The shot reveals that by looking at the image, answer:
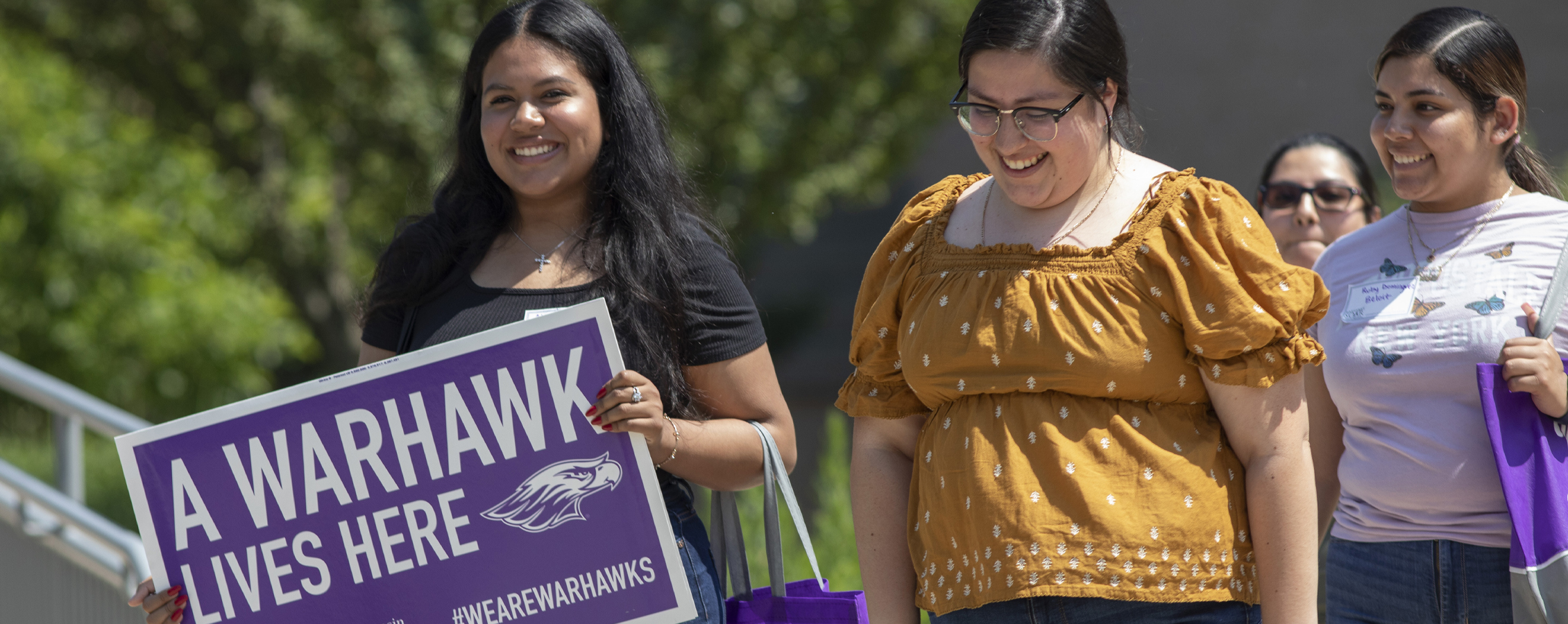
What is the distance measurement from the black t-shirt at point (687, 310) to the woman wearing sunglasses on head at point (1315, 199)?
1982 mm

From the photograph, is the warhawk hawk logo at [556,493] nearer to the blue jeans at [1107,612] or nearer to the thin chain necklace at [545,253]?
the thin chain necklace at [545,253]

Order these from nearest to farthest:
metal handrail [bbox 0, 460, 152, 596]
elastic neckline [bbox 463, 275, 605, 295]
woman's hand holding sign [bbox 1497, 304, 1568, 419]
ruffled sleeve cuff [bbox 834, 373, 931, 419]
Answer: ruffled sleeve cuff [bbox 834, 373, 931, 419], woman's hand holding sign [bbox 1497, 304, 1568, 419], elastic neckline [bbox 463, 275, 605, 295], metal handrail [bbox 0, 460, 152, 596]

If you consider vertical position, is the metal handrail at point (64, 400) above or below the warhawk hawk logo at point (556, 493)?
above

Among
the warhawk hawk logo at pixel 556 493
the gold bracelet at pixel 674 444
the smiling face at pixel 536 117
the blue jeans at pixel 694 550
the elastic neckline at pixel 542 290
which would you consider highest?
the smiling face at pixel 536 117

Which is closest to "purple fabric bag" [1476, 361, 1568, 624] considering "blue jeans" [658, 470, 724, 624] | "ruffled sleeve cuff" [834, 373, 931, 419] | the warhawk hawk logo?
"ruffled sleeve cuff" [834, 373, 931, 419]

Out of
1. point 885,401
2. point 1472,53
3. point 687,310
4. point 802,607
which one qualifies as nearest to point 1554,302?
point 1472,53

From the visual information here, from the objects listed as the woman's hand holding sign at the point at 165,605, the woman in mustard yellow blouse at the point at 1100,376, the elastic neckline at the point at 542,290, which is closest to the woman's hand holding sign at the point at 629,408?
the elastic neckline at the point at 542,290

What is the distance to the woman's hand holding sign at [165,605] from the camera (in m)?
2.41

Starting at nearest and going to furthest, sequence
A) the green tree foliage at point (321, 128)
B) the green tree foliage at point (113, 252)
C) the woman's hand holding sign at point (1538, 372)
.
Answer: the woman's hand holding sign at point (1538, 372), the green tree foliage at point (321, 128), the green tree foliage at point (113, 252)

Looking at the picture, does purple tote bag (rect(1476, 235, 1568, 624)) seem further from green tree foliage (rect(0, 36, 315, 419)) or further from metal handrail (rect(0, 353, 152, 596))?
green tree foliage (rect(0, 36, 315, 419))

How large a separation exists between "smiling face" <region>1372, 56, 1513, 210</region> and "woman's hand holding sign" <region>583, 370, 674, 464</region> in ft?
5.26

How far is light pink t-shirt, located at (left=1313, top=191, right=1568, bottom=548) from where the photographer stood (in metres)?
2.55

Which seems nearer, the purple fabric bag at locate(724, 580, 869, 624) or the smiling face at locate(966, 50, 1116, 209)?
the smiling face at locate(966, 50, 1116, 209)

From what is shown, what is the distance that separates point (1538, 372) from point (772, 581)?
1.48 m
